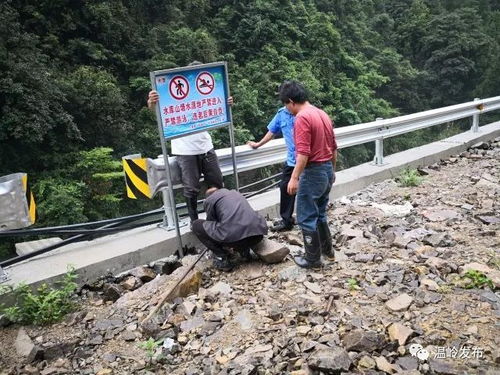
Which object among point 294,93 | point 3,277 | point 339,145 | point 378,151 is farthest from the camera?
point 378,151

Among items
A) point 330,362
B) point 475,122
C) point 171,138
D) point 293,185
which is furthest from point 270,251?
point 475,122

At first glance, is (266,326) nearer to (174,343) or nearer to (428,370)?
(174,343)

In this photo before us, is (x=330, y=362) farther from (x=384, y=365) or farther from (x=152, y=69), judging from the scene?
(x=152, y=69)

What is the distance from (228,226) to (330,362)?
1588mm

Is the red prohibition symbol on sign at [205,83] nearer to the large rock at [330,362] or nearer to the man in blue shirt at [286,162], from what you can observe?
Answer: the man in blue shirt at [286,162]

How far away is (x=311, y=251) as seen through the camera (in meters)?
3.71

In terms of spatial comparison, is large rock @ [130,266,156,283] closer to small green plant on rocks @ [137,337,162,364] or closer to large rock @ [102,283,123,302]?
large rock @ [102,283,123,302]

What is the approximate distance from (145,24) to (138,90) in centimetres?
469

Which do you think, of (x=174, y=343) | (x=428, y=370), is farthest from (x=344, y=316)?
(x=174, y=343)

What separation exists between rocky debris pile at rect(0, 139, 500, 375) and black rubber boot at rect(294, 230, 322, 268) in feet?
0.26

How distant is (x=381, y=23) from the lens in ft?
112

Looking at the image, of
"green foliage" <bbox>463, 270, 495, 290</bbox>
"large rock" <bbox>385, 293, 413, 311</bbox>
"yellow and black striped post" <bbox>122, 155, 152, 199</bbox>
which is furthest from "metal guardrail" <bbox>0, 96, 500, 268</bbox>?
"green foliage" <bbox>463, 270, 495, 290</bbox>

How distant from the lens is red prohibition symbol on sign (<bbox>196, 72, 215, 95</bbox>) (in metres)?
4.12

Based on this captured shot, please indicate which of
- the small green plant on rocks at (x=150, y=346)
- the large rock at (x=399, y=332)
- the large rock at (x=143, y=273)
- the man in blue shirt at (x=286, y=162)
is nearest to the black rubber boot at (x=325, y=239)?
the man in blue shirt at (x=286, y=162)
